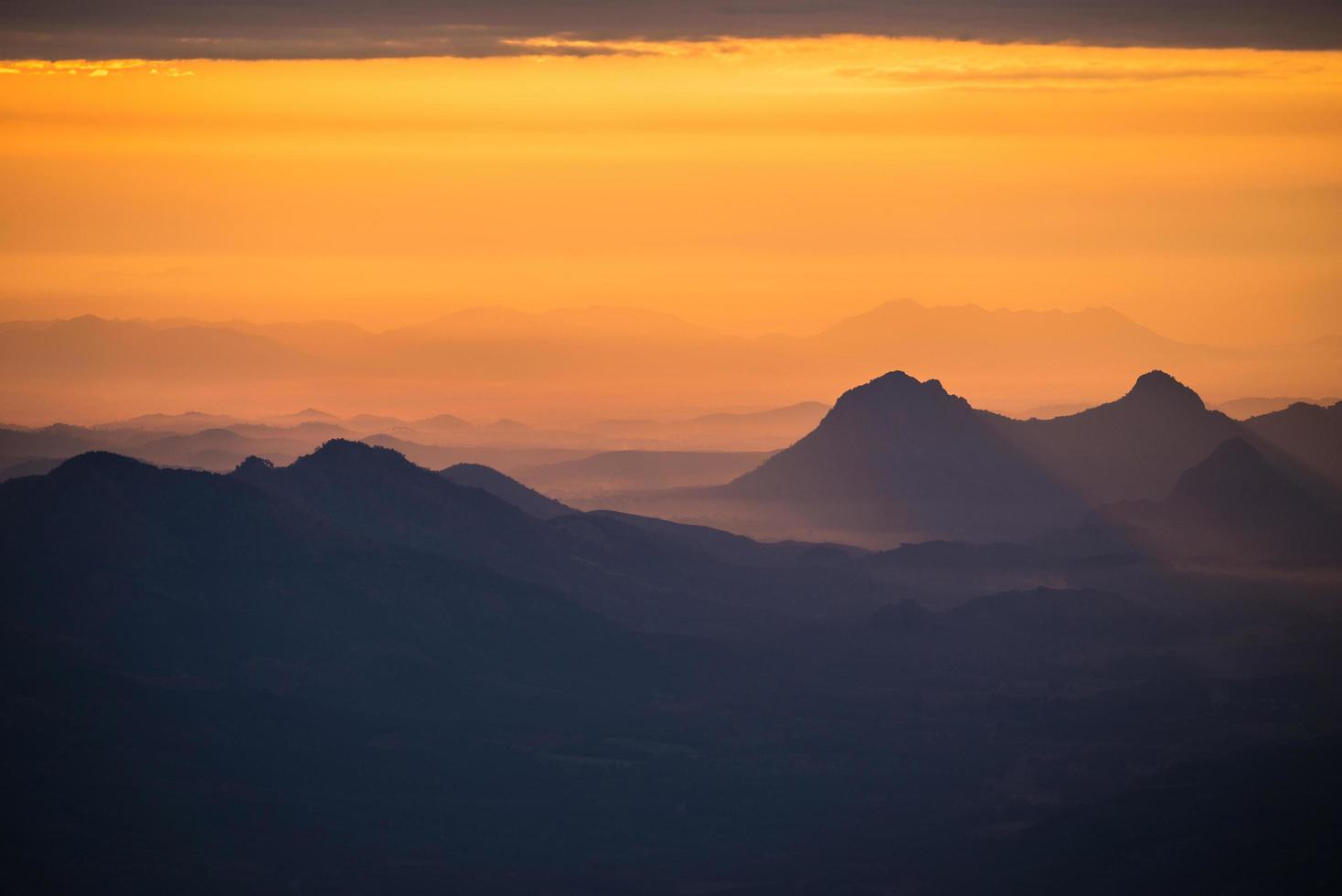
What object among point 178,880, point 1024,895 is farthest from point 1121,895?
point 178,880

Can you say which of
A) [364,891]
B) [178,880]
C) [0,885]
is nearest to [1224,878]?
[364,891]

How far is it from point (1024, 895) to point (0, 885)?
78836 mm

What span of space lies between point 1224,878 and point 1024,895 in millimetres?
15751

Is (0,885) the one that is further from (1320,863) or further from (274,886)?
(1320,863)

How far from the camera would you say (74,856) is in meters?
198

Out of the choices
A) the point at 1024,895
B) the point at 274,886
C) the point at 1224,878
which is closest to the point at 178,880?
the point at 274,886

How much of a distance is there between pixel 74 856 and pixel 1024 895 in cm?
7465

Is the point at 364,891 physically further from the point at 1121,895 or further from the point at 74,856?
the point at 1121,895

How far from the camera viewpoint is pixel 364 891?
199750 millimetres

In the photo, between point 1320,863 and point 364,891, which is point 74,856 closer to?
point 364,891

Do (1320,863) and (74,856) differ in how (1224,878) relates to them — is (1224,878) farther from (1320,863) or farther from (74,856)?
(74,856)

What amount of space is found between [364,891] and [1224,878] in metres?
66.9

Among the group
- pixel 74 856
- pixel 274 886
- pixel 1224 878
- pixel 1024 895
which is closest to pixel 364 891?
pixel 274 886

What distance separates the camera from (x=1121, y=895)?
196 meters
